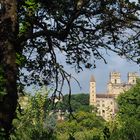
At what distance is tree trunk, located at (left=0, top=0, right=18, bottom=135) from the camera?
415 inches

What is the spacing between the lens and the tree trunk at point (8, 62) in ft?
34.6

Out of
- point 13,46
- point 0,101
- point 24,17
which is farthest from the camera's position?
point 24,17

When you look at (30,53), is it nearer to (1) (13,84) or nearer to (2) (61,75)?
(2) (61,75)

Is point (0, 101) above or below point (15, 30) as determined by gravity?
below

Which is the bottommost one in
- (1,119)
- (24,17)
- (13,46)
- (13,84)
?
(1,119)

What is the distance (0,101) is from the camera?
10461 mm

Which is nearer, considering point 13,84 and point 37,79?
point 13,84

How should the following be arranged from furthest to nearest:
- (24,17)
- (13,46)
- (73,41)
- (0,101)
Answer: (73,41) → (24,17) → (13,46) → (0,101)

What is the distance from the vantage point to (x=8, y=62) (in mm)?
10938

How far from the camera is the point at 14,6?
11.4m

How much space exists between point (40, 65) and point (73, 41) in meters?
1.26

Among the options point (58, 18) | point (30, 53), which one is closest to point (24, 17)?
point (58, 18)

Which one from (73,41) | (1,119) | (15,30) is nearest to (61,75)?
(73,41)

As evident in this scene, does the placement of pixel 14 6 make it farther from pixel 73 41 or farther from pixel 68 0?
pixel 73 41
